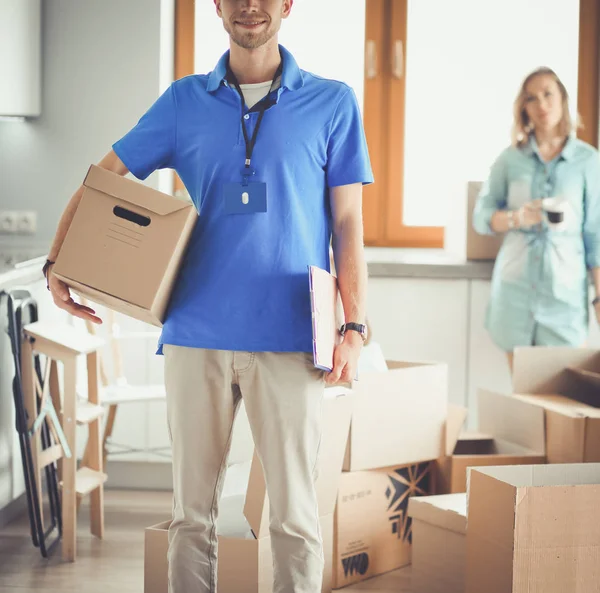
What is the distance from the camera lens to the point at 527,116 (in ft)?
10.5

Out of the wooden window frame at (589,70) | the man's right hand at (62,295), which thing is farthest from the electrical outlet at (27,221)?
the wooden window frame at (589,70)

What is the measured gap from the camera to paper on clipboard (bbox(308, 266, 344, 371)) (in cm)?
166

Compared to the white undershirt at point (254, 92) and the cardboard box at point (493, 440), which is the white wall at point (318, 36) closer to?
the cardboard box at point (493, 440)

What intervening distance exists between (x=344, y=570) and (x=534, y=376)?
0.84m

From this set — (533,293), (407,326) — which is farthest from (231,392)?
(407,326)

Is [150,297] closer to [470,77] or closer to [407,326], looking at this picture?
[407,326]

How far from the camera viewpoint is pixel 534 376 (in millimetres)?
2855

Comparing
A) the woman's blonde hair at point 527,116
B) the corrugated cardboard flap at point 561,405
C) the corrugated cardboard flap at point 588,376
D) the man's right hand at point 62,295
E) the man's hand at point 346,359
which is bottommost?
the corrugated cardboard flap at point 561,405

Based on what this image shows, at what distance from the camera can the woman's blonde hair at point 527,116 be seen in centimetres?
313

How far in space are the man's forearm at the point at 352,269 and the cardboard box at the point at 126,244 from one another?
29cm

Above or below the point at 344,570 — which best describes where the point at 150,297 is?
above

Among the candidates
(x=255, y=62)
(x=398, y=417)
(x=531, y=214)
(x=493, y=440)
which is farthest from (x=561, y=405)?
(x=255, y=62)

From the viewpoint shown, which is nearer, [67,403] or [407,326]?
[67,403]

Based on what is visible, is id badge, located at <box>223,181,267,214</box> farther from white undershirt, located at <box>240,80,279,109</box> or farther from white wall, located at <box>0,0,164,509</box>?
white wall, located at <box>0,0,164,509</box>
